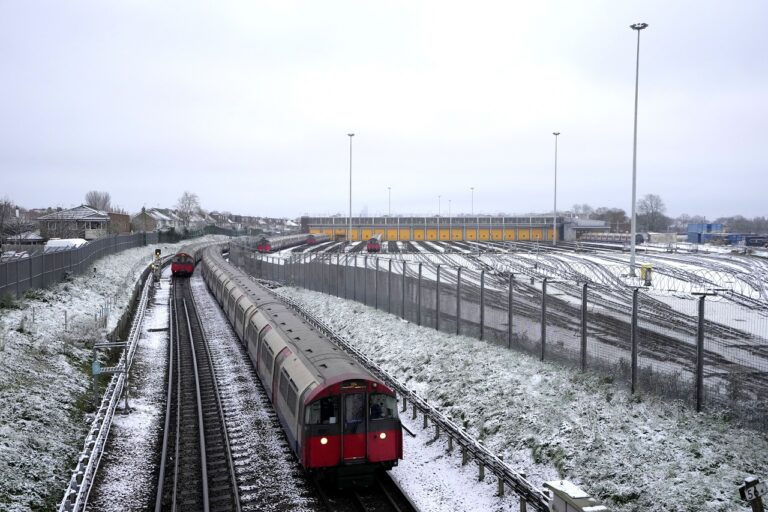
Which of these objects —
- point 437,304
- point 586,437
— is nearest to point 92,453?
point 586,437

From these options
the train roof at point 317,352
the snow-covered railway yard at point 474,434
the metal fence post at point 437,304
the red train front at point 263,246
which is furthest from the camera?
the red train front at point 263,246

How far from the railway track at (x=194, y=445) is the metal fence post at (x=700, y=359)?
9.53 metres

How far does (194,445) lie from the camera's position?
14797 millimetres

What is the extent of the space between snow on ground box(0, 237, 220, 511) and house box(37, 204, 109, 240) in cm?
5011

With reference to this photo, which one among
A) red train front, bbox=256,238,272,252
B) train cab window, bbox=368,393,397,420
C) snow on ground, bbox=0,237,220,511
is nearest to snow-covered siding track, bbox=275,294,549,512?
train cab window, bbox=368,393,397,420

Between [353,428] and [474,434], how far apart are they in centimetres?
412

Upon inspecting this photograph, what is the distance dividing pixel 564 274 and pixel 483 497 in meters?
28.0

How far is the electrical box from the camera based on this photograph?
28.1ft

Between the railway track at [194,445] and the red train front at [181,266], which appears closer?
the railway track at [194,445]

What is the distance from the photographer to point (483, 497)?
460 inches

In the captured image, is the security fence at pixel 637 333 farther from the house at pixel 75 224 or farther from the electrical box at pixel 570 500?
the house at pixel 75 224

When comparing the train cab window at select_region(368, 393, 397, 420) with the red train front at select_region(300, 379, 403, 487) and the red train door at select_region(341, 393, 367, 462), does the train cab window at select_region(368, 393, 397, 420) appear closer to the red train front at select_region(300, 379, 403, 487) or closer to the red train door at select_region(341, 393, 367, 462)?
the red train front at select_region(300, 379, 403, 487)

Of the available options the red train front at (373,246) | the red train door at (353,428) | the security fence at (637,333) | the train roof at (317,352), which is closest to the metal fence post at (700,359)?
the security fence at (637,333)

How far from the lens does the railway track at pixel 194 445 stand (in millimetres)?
11875
